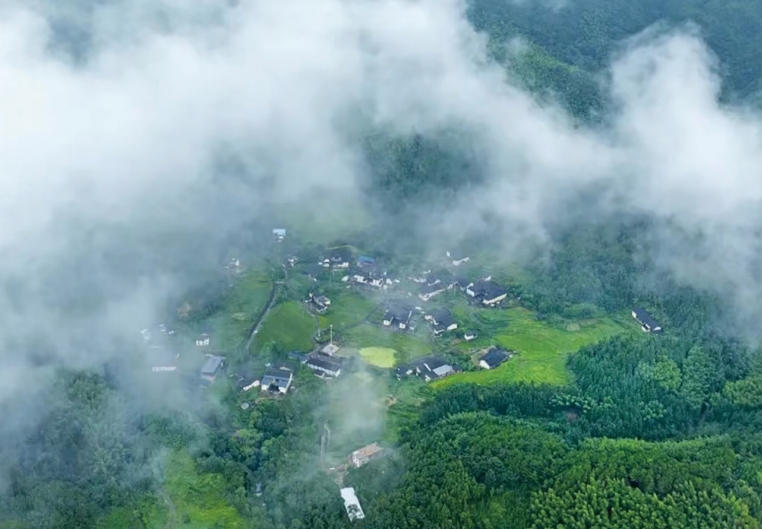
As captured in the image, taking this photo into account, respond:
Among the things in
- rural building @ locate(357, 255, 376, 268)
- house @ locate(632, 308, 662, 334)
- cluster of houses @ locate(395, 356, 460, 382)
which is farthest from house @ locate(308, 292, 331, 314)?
house @ locate(632, 308, 662, 334)

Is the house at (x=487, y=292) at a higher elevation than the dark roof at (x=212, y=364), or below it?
higher

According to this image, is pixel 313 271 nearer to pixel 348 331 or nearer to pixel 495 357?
pixel 348 331

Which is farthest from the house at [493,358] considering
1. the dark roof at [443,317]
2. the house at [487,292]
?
the house at [487,292]

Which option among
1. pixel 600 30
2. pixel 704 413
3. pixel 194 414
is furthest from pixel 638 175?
pixel 194 414

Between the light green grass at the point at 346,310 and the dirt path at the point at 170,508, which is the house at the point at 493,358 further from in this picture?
the dirt path at the point at 170,508

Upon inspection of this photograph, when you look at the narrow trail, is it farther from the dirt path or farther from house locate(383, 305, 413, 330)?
the dirt path

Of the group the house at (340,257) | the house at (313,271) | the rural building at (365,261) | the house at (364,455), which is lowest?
the house at (364,455)

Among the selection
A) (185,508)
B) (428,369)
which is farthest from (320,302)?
(185,508)
